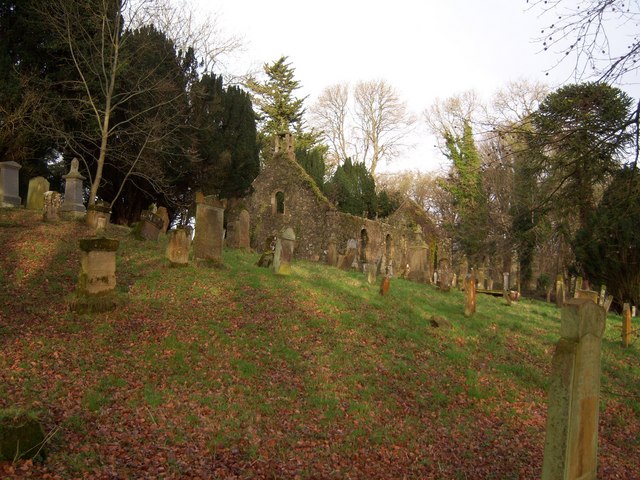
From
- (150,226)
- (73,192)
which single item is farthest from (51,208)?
(150,226)

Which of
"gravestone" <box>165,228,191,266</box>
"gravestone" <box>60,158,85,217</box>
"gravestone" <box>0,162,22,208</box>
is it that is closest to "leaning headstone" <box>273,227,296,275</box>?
"gravestone" <box>165,228,191,266</box>

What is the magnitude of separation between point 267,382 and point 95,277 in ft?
11.2

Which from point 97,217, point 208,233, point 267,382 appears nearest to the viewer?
point 267,382

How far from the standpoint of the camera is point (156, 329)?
777cm

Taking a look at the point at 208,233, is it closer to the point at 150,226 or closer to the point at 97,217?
the point at 150,226

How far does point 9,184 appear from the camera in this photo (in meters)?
16.0

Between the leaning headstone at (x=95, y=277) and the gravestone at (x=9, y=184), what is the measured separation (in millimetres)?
9644

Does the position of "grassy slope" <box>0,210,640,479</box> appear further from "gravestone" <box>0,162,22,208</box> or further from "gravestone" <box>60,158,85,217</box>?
"gravestone" <box>0,162,22,208</box>

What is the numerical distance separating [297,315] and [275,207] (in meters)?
21.1

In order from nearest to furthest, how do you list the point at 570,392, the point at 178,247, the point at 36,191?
the point at 570,392 → the point at 178,247 → the point at 36,191

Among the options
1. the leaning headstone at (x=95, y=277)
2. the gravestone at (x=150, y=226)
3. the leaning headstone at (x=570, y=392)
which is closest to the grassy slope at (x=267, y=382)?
the leaning headstone at (x=95, y=277)

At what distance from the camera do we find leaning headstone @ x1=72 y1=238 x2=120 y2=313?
793 centimetres

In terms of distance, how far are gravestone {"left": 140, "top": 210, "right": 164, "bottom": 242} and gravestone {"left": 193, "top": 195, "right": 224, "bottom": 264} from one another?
290 cm

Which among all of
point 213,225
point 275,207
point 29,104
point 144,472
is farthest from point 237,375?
point 275,207
